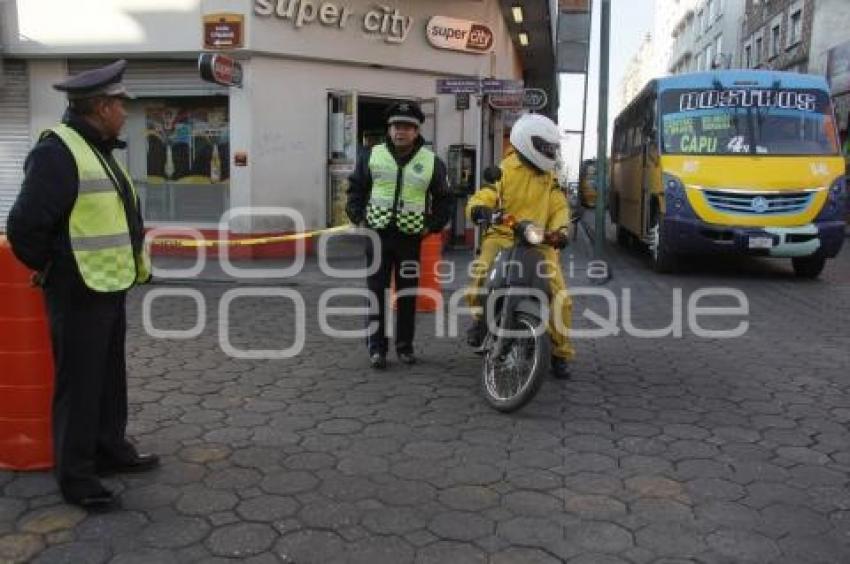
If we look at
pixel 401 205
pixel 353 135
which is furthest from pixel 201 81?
pixel 401 205

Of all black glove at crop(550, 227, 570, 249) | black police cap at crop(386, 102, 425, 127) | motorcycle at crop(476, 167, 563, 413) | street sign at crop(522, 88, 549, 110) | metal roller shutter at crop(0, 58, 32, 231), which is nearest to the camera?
motorcycle at crop(476, 167, 563, 413)

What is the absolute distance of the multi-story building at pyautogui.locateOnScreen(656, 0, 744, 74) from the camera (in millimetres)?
44625

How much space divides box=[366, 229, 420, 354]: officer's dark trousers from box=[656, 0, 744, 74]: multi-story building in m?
42.2

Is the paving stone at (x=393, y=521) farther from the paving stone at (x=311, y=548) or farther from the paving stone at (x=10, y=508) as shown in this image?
the paving stone at (x=10, y=508)

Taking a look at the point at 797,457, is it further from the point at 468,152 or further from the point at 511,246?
the point at 468,152

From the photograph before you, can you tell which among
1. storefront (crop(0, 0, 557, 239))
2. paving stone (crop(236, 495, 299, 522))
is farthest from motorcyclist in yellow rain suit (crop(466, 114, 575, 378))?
storefront (crop(0, 0, 557, 239))

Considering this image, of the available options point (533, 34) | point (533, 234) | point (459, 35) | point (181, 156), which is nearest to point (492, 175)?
point (533, 234)

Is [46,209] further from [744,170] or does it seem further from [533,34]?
[533,34]

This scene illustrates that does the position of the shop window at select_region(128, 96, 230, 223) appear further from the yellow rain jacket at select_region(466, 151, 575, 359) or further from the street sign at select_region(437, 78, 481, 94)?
the yellow rain jacket at select_region(466, 151, 575, 359)

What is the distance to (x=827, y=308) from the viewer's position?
8.75 m

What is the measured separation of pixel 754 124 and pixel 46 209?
32.6 feet

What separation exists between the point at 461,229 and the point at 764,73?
18.2ft

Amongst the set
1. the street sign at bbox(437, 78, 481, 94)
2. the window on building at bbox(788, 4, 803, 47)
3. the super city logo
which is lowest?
the street sign at bbox(437, 78, 481, 94)

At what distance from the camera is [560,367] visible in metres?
5.54
